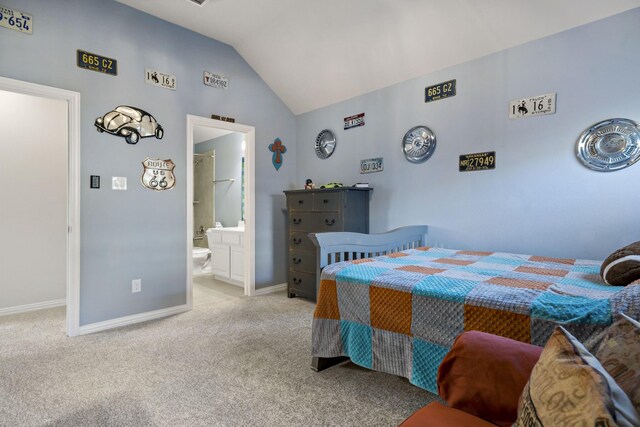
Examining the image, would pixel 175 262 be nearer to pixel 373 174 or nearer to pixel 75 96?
pixel 75 96

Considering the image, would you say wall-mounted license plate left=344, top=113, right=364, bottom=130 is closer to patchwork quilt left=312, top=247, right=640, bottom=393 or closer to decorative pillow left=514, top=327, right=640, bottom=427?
patchwork quilt left=312, top=247, right=640, bottom=393

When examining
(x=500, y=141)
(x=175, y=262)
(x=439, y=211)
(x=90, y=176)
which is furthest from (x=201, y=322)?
(x=500, y=141)

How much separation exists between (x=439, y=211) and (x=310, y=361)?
1780 millimetres

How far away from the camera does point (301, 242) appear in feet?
12.5

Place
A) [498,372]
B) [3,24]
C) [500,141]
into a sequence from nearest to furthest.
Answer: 1. [498,372]
2. [3,24]
3. [500,141]

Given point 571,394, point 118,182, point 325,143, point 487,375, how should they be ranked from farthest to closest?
point 325,143, point 118,182, point 487,375, point 571,394

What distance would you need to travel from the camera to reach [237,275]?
4383 millimetres

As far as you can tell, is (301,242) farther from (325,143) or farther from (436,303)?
(436,303)

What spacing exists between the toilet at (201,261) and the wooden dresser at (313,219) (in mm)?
1941

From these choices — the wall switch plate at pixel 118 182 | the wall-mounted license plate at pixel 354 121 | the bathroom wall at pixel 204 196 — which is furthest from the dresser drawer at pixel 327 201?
the bathroom wall at pixel 204 196

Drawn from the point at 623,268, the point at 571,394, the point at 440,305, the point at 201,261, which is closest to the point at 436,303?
Result: the point at 440,305

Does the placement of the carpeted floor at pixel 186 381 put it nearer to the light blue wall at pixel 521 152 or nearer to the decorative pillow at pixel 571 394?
the decorative pillow at pixel 571 394

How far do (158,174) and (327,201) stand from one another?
169 cm

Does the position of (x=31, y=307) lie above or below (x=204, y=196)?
below
